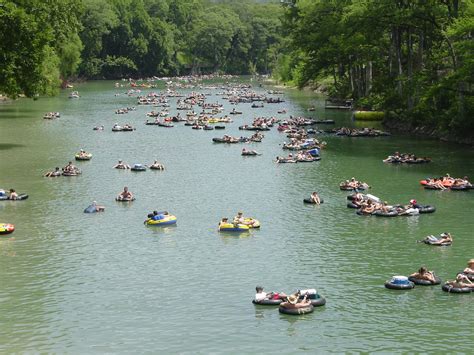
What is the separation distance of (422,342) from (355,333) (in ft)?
8.85

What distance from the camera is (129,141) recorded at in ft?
298

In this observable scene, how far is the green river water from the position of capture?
110 ft

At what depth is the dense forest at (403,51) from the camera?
7870cm

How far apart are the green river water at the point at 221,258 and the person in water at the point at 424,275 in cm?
93

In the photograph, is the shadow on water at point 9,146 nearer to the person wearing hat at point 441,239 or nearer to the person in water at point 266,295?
the person wearing hat at point 441,239

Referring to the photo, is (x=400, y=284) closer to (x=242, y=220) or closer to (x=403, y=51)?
(x=242, y=220)

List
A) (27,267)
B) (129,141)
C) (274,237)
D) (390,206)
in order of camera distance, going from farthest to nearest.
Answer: (129,141)
(390,206)
(274,237)
(27,267)

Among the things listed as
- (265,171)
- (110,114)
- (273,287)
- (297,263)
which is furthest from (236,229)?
(110,114)

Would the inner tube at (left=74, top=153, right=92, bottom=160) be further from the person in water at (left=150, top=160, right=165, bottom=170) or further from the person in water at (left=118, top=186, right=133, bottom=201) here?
the person in water at (left=118, top=186, right=133, bottom=201)

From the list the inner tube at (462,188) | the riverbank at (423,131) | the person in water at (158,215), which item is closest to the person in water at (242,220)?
the person in water at (158,215)

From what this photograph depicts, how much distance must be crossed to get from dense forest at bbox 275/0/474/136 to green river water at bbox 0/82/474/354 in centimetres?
748

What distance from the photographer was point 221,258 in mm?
44031

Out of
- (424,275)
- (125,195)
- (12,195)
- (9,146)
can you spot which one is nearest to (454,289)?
(424,275)

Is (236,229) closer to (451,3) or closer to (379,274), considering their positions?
(379,274)
